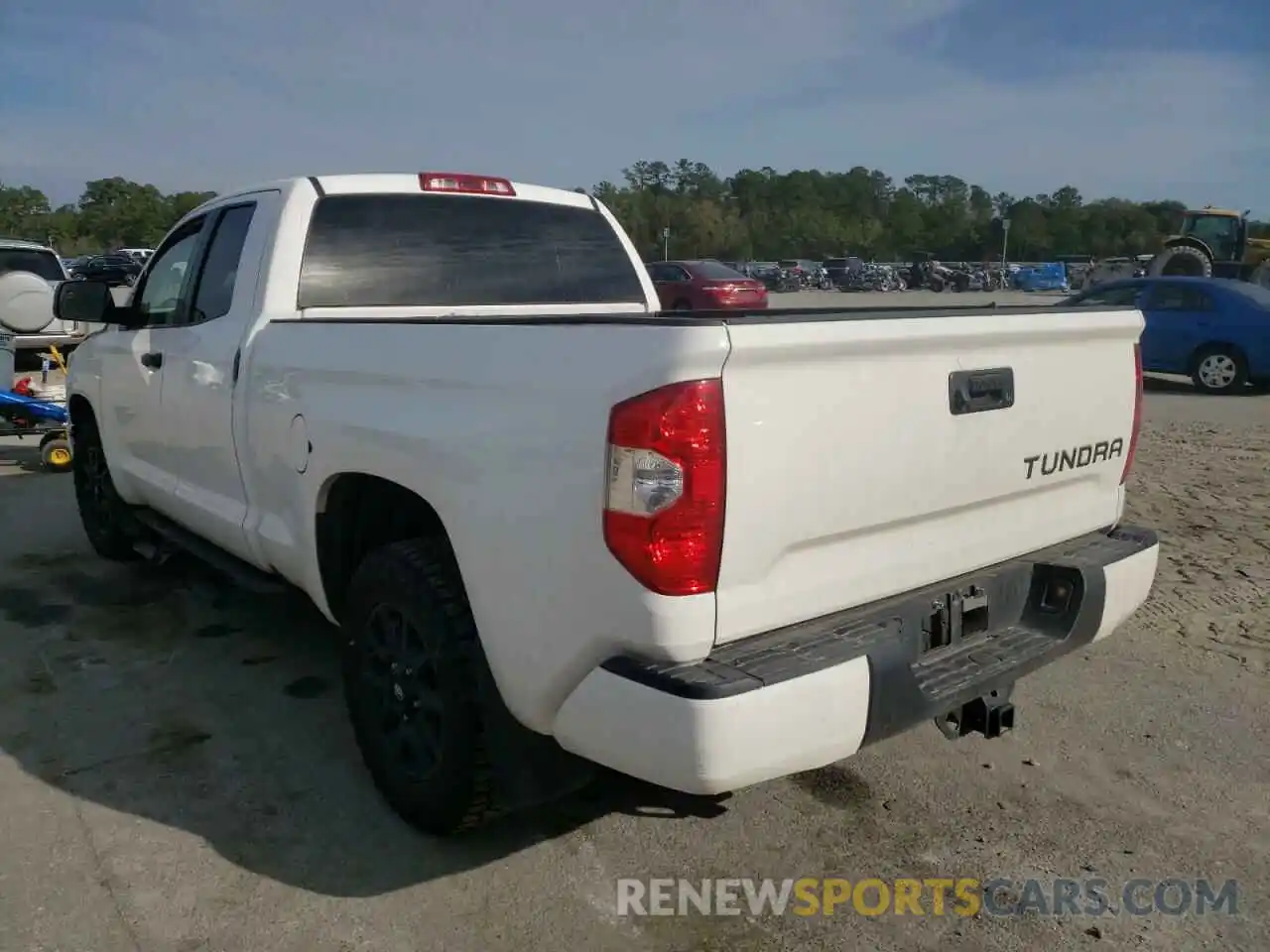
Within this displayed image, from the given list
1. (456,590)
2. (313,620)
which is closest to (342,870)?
(456,590)

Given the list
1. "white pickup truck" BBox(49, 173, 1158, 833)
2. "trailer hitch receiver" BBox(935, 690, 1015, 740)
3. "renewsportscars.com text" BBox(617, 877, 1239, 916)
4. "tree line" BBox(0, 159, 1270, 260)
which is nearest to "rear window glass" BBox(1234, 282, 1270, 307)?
"white pickup truck" BBox(49, 173, 1158, 833)

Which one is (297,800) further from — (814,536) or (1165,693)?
(1165,693)

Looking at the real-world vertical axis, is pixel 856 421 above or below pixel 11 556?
above

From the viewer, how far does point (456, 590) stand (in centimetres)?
288

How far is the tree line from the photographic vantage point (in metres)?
73.2

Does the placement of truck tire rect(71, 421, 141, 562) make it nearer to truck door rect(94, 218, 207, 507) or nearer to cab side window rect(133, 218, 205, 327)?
truck door rect(94, 218, 207, 507)

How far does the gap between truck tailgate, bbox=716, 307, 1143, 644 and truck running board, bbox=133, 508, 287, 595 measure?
2381 mm

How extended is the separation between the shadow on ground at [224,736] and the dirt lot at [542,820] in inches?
0.5

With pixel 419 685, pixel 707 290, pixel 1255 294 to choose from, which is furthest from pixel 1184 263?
pixel 419 685

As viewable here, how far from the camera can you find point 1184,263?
26.3 metres

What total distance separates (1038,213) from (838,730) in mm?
100740

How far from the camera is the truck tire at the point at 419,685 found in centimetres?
282

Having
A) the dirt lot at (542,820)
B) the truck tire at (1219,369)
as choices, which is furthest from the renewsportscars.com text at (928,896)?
the truck tire at (1219,369)

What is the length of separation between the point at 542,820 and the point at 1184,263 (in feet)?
90.6
